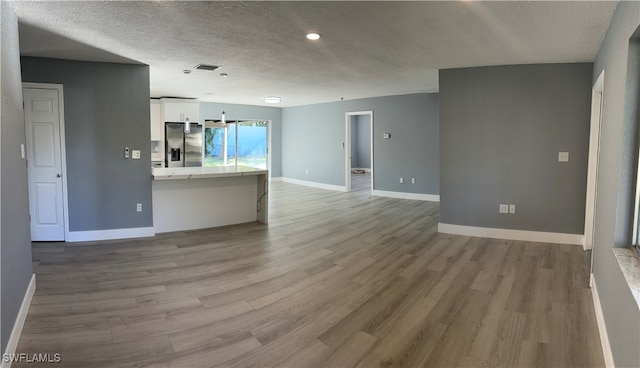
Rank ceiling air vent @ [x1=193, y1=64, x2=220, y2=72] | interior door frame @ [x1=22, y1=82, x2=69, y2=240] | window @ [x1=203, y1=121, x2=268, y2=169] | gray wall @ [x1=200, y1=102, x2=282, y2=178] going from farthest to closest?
window @ [x1=203, y1=121, x2=268, y2=169]
gray wall @ [x1=200, y1=102, x2=282, y2=178]
ceiling air vent @ [x1=193, y1=64, x2=220, y2=72]
interior door frame @ [x1=22, y1=82, x2=69, y2=240]

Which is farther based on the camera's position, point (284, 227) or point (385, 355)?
point (284, 227)

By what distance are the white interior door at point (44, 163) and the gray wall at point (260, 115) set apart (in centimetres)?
548

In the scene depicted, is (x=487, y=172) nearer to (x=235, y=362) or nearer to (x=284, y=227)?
(x=284, y=227)

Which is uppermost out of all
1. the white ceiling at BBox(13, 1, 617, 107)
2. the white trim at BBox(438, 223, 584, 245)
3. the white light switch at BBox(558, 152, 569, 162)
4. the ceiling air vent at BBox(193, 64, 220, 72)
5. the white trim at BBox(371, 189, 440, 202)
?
the ceiling air vent at BBox(193, 64, 220, 72)

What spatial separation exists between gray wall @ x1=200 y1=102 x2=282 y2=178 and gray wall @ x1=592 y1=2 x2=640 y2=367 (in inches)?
360

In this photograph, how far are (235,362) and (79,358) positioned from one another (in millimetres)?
954

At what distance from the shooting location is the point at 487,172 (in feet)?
17.3

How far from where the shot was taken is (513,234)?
5.18 m

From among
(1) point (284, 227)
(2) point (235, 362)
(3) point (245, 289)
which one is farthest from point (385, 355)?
(1) point (284, 227)

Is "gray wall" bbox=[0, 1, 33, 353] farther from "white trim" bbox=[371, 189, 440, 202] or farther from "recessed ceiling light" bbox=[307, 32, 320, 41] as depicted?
"white trim" bbox=[371, 189, 440, 202]

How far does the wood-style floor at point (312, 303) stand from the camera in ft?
7.64

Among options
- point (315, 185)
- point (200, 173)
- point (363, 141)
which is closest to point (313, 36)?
point (200, 173)

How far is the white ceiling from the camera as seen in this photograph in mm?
2992

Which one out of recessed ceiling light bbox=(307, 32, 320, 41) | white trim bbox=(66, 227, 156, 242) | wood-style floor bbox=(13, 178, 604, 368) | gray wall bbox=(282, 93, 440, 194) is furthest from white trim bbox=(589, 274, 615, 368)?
gray wall bbox=(282, 93, 440, 194)
